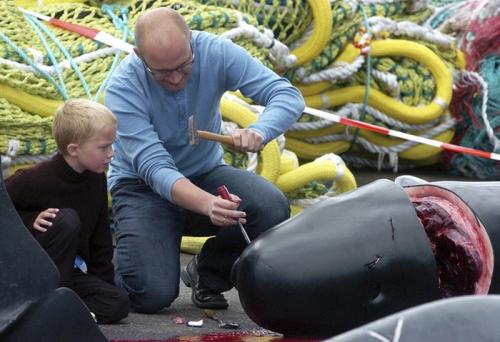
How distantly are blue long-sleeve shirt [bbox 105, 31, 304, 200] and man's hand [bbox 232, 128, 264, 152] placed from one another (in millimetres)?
140

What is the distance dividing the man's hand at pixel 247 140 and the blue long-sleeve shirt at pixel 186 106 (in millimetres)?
140

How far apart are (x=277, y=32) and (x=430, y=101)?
1040mm

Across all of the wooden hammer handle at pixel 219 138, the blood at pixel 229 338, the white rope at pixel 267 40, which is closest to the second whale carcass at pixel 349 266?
the blood at pixel 229 338

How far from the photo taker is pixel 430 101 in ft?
22.6

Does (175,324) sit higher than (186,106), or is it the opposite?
(186,106)

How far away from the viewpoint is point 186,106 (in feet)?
13.9

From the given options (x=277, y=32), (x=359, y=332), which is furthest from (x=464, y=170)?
(x=359, y=332)

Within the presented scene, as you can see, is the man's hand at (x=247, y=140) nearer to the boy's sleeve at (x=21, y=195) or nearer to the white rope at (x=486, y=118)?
the boy's sleeve at (x=21, y=195)

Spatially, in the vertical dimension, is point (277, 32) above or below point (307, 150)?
above

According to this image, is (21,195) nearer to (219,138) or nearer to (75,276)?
(75,276)

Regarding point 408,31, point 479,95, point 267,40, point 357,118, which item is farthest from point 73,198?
point 479,95

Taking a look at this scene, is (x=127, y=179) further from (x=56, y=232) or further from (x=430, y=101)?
(x=430, y=101)

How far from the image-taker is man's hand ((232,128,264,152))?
3.86 m

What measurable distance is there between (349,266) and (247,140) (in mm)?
856
